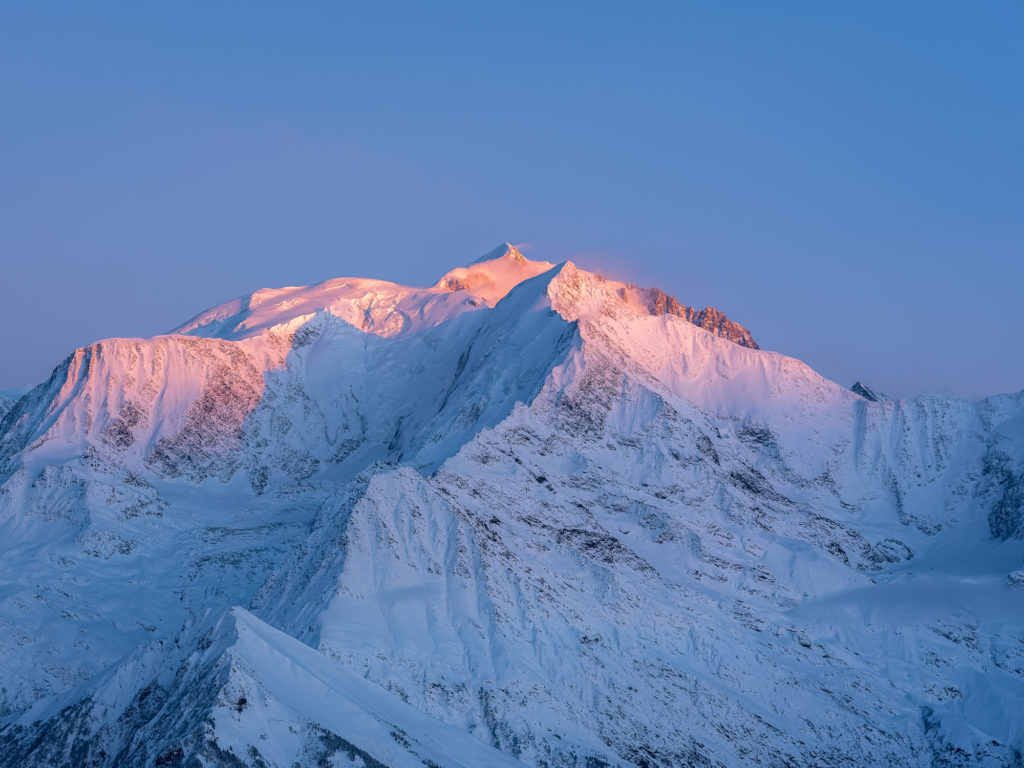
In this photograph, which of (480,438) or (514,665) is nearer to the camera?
(514,665)

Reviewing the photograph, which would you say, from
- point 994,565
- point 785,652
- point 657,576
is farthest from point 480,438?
point 994,565

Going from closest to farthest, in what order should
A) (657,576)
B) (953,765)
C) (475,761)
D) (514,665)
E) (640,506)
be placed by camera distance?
(475,761)
(514,665)
(953,765)
(657,576)
(640,506)

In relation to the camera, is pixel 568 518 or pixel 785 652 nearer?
pixel 785 652

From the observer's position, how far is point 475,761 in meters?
101

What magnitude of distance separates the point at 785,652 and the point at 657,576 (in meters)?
18.1

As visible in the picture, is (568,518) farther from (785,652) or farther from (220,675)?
A: (220,675)

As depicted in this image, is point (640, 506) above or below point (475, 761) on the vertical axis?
above

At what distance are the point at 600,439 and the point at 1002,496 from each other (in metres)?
62.0

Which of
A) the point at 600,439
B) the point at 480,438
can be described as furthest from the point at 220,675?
the point at 600,439

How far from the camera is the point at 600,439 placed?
7485 inches

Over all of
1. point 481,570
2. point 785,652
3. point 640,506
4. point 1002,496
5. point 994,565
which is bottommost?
point 481,570

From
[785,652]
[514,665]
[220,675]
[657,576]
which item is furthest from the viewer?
[657,576]

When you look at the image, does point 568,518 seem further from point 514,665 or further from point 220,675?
point 220,675

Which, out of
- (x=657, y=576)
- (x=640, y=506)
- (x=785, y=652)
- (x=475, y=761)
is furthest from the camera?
(x=640, y=506)
